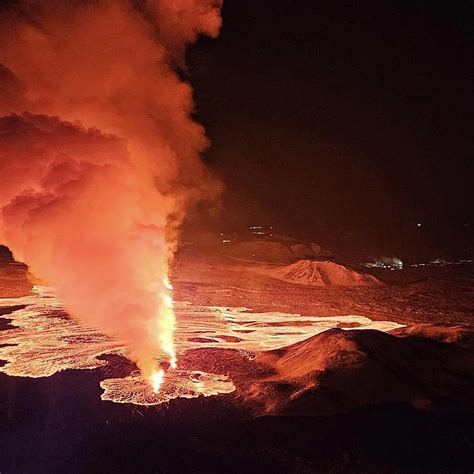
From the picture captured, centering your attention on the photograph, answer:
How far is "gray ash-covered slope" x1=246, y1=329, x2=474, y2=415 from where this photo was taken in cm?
1037

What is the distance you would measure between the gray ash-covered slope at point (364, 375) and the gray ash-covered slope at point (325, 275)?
18.1 metres

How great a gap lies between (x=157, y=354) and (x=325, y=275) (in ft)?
67.3

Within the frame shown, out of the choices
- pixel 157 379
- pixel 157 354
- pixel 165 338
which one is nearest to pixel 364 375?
pixel 157 379

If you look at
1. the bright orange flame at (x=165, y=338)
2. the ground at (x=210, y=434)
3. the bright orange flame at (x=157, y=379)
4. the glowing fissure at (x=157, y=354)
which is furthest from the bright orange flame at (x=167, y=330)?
the ground at (x=210, y=434)

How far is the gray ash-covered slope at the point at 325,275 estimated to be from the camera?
3144cm

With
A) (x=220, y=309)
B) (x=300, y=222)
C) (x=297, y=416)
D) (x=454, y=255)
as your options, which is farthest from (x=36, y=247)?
(x=300, y=222)

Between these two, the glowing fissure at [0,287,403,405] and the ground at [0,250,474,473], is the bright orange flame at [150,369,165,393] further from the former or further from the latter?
the ground at [0,250,474,473]

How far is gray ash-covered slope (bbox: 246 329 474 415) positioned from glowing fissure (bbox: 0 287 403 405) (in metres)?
1.60

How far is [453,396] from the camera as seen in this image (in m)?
10.9

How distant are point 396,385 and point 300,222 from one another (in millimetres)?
73814

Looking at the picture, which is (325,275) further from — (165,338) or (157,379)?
(157,379)

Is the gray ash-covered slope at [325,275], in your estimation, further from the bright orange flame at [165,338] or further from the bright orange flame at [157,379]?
the bright orange flame at [157,379]

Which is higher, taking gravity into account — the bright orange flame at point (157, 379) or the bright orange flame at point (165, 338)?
the bright orange flame at point (165, 338)

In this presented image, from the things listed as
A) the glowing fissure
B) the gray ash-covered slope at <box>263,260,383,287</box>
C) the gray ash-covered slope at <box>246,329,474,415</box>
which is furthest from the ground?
the gray ash-covered slope at <box>263,260,383,287</box>
